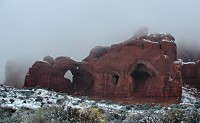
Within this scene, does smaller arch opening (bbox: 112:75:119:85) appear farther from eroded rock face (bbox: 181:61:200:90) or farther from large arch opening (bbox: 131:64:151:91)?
eroded rock face (bbox: 181:61:200:90)

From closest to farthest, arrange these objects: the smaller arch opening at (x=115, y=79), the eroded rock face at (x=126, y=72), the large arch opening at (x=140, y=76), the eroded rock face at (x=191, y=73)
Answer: the eroded rock face at (x=126, y=72) < the large arch opening at (x=140, y=76) < the smaller arch opening at (x=115, y=79) < the eroded rock face at (x=191, y=73)

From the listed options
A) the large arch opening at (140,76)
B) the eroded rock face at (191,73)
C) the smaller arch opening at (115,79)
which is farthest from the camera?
the eroded rock face at (191,73)

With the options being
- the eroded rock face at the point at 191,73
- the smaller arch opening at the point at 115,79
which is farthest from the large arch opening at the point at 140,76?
the eroded rock face at the point at 191,73

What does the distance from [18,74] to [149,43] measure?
26.2 m

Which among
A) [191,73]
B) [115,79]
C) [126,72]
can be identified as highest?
[191,73]

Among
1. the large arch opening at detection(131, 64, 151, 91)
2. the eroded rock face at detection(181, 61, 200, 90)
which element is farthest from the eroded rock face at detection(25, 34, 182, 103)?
the eroded rock face at detection(181, 61, 200, 90)

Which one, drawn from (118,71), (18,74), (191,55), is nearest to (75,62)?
(118,71)

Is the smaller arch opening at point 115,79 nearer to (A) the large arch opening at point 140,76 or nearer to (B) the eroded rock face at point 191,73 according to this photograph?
(A) the large arch opening at point 140,76

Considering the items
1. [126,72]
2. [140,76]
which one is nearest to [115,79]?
[126,72]

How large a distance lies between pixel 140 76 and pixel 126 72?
292 centimetres

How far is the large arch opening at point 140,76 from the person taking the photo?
4925cm

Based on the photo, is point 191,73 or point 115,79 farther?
point 191,73

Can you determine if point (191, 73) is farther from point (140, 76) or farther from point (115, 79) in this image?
point (115, 79)

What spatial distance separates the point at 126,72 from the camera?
49.1 meters
